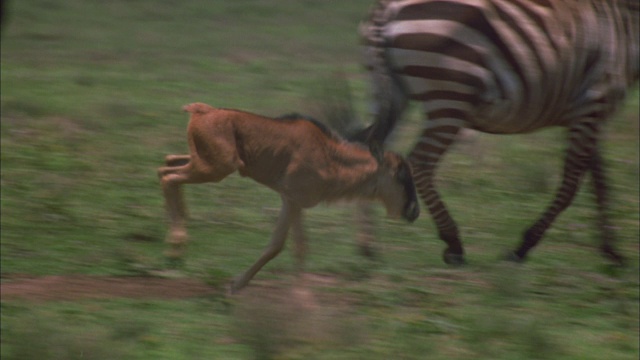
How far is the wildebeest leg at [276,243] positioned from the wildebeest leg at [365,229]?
3.19 ft

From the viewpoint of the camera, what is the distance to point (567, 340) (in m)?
6.03

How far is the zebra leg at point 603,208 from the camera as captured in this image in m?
7.72

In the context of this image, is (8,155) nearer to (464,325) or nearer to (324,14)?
(464,325)

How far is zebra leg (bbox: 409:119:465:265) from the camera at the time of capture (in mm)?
7383

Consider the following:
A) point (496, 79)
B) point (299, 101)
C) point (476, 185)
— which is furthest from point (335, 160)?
point (299, 101)

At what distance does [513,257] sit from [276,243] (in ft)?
6.08

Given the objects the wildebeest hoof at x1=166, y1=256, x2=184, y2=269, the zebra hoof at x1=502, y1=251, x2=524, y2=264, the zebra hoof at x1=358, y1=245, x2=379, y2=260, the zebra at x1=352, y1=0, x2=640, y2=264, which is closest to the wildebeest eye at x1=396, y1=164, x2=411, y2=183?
the zebra at x1=352, y1=0, x2=640, y2=264

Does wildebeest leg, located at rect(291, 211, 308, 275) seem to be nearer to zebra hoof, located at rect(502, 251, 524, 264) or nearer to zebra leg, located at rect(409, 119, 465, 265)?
zebra leg, located at rect(409, 119, 465, 265)

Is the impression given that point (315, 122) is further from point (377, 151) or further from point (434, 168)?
point (434, 168)

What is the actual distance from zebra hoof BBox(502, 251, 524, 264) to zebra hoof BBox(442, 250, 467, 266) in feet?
0.92

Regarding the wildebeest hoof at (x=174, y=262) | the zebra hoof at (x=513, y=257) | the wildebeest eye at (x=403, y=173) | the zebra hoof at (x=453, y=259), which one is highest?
the wildebeest eye at (x=403, y=173)

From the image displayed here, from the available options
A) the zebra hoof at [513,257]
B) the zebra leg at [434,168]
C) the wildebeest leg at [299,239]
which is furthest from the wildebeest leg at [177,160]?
the zebra hoof at [513,257]

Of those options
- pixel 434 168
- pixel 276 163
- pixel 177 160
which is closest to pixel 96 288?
pixel 177 160

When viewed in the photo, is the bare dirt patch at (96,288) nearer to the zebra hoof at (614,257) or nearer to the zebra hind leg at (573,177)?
the zebra hind leg at (573,177)
